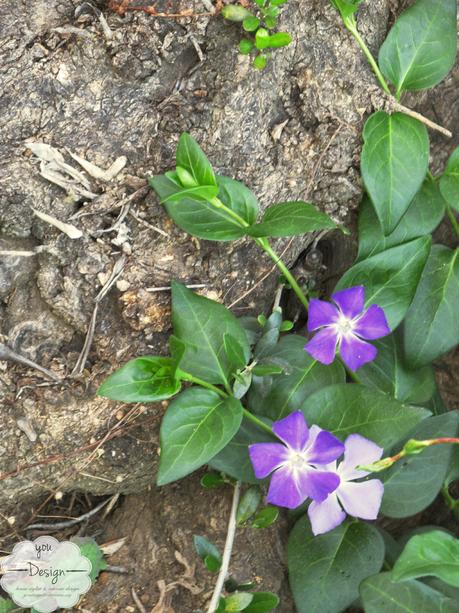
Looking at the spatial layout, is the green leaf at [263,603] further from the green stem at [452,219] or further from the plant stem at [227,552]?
the green stem at [452,219]

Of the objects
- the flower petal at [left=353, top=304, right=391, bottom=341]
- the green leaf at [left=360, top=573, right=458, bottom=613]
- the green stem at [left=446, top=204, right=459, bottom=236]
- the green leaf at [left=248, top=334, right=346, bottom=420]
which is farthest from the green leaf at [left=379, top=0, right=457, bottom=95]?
the green leaf at [left=360, top=573, right=458, bottom=613]

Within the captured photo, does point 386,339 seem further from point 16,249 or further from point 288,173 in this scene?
point 16,249

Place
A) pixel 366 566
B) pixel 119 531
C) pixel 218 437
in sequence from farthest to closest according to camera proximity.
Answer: pixel 119 531 < pixel 366 566 < pixel 218 437

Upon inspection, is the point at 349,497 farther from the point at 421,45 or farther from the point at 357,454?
the point at 421,45

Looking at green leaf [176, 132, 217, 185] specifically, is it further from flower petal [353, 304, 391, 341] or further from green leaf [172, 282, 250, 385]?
flower petal [353, 304, 391, 341]

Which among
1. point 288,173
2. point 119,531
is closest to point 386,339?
point 288,173

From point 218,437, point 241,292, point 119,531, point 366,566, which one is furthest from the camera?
point 119,531

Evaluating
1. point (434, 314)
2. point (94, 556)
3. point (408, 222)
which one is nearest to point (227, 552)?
point (94, 556)
